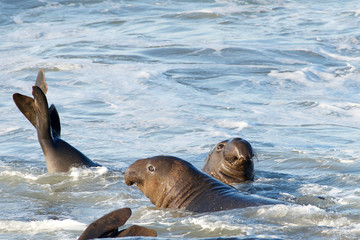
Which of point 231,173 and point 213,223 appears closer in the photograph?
point 213,223

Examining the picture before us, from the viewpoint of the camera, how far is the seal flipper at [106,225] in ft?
16.4

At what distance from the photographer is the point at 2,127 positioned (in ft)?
39.3

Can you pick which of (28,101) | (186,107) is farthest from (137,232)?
(186,107)

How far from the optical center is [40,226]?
20.7 feet

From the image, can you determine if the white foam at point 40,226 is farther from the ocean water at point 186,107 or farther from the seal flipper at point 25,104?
the seal flipper at point 25,104

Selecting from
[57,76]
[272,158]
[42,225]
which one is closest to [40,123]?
[42,225]

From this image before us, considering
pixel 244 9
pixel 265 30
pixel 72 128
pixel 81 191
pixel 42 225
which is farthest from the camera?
pixel 244 9

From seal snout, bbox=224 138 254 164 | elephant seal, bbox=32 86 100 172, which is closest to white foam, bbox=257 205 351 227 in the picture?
seal snout, bbox=224 138 254 164

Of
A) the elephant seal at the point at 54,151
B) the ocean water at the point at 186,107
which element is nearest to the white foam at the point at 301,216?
the ocean water at the point at 186,107

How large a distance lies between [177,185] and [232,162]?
137cm

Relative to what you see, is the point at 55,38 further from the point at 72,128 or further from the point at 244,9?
the point at 72,128

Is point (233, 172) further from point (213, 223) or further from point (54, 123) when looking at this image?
point (54, 123)

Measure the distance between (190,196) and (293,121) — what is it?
608 cm

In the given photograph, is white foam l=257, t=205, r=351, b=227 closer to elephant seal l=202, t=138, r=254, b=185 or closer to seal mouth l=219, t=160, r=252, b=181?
elephant seal l=202, t=138, r=254, b=185
